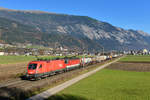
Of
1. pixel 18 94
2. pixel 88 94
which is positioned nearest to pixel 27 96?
pixel 18 94

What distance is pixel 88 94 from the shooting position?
23875 millimetres

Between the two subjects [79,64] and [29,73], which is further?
[79,64]

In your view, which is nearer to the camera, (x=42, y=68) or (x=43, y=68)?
(x=42, y=68)

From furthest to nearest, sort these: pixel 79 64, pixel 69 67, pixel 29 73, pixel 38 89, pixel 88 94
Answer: pixel 79 64
pixel 69 67
pixel 29 73
pixel 38 89
pixel 88 94

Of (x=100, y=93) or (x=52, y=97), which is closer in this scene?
(x=52, y=97)

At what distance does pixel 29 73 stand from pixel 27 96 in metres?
12.4

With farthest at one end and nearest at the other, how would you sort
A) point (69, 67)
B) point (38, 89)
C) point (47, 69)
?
point (69, 67), point (47, 69), point (38, 89)

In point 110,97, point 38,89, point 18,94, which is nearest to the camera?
point 18,94

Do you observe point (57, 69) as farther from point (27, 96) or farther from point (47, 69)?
point (27, 96)

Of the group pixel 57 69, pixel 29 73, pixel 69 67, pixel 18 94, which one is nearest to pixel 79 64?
pixel 69 67

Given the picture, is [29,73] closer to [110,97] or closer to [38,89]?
[38,89]

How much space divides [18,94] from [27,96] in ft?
4.95

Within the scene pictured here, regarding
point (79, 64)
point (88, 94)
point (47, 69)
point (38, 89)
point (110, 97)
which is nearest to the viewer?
point (110, 97)

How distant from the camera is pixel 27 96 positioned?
22172mm
